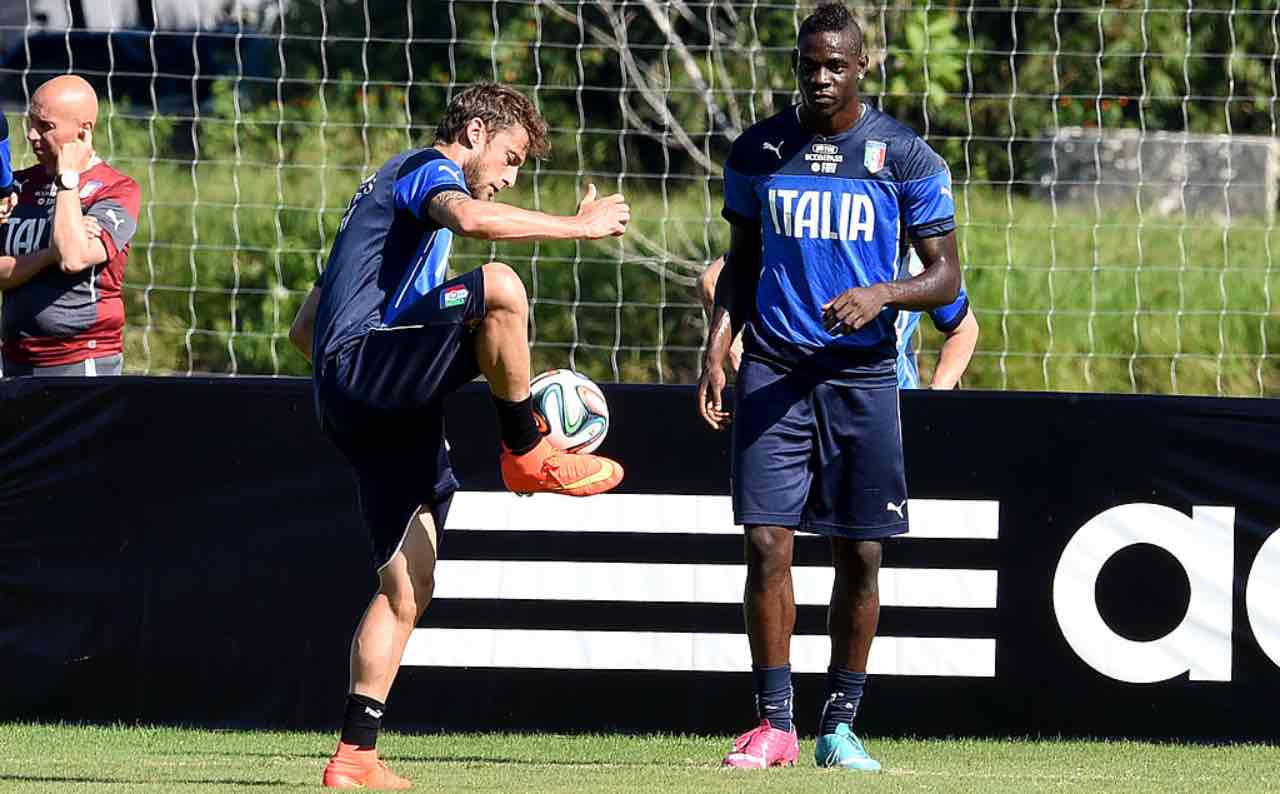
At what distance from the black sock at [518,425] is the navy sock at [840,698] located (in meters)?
1.27

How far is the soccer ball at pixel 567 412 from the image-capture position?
5844 millimetres

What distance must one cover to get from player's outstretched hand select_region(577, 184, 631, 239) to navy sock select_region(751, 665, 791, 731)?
1.53 meters

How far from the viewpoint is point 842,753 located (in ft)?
19.2

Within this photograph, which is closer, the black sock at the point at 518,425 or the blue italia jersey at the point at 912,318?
the black sock at the point at 518,425

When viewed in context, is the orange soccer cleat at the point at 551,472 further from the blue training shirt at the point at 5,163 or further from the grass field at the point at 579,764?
the blue training shirt at the point at 5,163

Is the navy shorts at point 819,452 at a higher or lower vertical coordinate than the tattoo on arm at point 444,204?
lower

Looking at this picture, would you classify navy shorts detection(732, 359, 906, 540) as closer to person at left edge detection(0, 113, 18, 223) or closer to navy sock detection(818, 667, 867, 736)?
navy sock detection(818, 667, 867, 736)

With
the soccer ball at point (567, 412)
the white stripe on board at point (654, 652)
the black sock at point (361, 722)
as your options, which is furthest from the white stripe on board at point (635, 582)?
the black sock at point (361, 722)

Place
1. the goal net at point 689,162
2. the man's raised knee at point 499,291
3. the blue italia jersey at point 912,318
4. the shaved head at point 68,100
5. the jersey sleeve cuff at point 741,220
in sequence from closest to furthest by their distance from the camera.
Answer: the man's raised knee at point 499,291 < the jersey sleeve cuff at point 741,220 < the blue italia jersey at point 912,318 < the shaved head at point 68,100 < the goal net at point 689,162

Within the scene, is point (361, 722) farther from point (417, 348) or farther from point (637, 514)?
point (637, 514)

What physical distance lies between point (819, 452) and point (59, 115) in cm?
326

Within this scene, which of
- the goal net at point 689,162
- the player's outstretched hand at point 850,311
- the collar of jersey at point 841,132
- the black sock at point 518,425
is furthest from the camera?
the goal net at point 689,162

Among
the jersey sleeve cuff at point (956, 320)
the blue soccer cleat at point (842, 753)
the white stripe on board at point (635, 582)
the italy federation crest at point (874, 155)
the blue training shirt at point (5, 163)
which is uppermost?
the blue training shirt at point (5, 163)

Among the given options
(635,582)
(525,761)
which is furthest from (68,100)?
(525,761)
